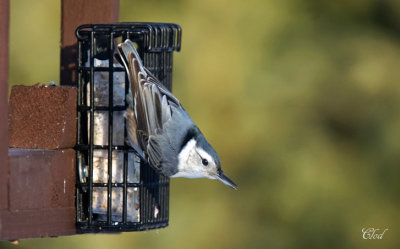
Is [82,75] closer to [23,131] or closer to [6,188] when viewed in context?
[23,131]

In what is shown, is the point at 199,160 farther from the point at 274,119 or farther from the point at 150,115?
the point at 274,119

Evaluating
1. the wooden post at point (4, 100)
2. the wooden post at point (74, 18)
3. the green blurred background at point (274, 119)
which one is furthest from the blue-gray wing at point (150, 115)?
the green blurred background at point (274, 119)

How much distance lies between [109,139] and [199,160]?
40cm

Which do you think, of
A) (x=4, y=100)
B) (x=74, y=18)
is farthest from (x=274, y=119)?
(x=4, y=100)

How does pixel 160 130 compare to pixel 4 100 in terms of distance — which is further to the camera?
pixel 160 130

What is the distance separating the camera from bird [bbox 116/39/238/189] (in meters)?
3.92

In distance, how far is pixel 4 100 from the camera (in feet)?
11.4

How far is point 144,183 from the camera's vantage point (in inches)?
160

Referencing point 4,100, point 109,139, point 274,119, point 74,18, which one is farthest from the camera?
point 274,119

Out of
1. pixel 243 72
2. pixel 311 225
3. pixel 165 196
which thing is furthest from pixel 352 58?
pixel 165 196

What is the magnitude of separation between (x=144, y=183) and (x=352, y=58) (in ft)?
7.40

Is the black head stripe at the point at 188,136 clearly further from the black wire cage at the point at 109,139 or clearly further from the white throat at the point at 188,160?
the black wire cage at the point at 109,139

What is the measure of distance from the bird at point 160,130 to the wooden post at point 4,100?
2.00ft

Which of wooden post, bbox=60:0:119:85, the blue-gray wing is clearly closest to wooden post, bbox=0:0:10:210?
the blue-gray wing
